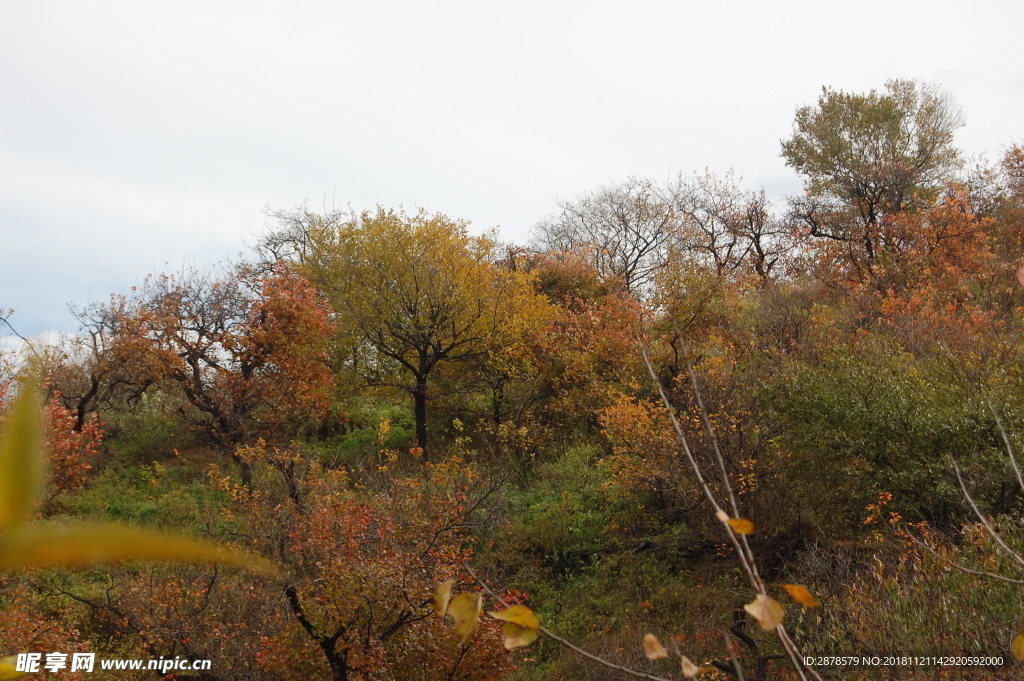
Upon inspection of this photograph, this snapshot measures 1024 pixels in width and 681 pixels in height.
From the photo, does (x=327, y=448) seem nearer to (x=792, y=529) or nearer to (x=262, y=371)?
(x=262, y=371)

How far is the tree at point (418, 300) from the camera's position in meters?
17.4

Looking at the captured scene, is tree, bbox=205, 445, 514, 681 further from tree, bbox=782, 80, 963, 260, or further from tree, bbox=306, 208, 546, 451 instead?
tree, bbox=782, 80, 963, 260

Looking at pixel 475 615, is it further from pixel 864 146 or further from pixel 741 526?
pixel 864 146

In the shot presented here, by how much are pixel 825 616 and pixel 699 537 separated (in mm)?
4616

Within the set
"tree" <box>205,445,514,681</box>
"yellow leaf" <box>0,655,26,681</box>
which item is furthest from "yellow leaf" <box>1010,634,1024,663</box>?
"tree" <box>205,445,514,681</box>

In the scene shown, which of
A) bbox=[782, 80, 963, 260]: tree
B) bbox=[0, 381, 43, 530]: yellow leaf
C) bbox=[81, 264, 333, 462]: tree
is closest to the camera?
bbox=[0, 381, 43, 530]: yellow leaf

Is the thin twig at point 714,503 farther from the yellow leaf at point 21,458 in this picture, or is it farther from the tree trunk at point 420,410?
the tree trunk at point 420,410

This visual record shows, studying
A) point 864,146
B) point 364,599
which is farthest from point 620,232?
point 364,599

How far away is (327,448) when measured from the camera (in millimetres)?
18188

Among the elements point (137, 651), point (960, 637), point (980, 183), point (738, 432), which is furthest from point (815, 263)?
point (137, 651)

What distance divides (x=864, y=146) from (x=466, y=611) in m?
30.0

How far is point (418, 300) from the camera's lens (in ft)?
57.4

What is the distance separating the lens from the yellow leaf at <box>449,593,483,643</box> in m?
1.02

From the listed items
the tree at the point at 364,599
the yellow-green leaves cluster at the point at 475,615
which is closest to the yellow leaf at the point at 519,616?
the yellow-green leaves cluster at the point at 475,615
